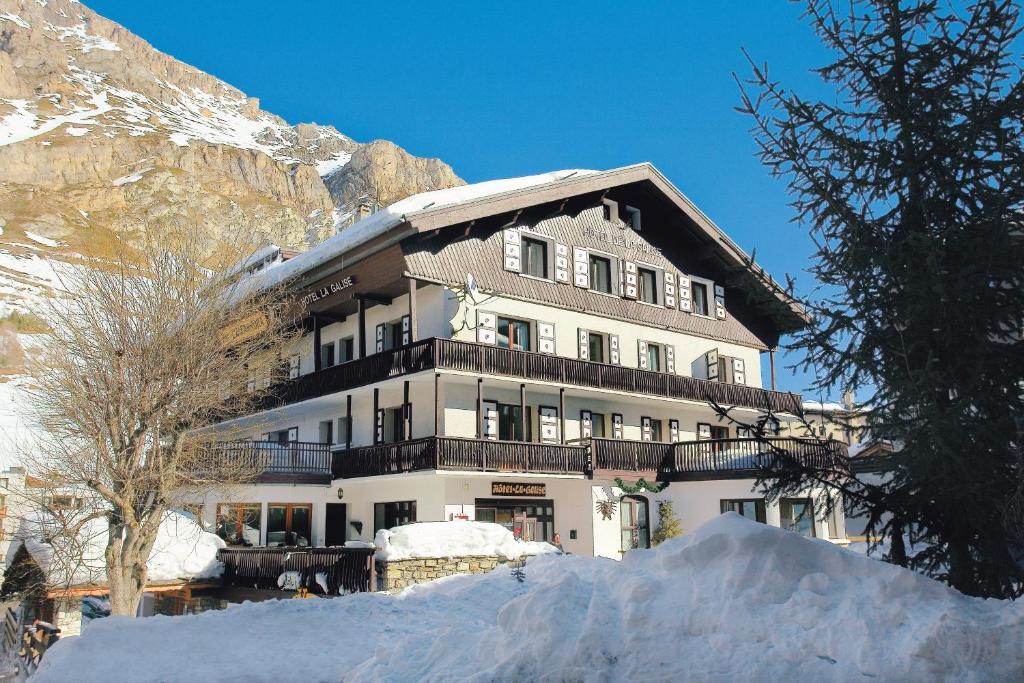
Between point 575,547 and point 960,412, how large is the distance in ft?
69.5

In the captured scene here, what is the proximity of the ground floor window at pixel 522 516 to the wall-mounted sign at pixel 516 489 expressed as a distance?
46 cm

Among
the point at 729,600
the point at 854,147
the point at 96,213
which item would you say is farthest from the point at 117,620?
the point at 96,213

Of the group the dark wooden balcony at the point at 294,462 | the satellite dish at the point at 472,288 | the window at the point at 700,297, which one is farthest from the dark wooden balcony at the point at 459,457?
the window at the point at 700,297

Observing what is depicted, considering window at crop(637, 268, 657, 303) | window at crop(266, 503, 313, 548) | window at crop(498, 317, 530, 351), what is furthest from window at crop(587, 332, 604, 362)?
window at crop(266, 503, 313, 548)

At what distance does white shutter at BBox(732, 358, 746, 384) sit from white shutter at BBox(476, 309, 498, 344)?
1308 centimetres

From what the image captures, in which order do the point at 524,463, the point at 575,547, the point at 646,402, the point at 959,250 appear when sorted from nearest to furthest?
the point at 959,250, the point at 524,463, the point at 575,547, the point at 646,402

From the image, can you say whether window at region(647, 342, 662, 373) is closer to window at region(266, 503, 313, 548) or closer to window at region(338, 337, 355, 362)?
window at region(338, 337, 355, 362)

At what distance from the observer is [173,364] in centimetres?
1977

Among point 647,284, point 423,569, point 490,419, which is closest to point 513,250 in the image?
point 490,419

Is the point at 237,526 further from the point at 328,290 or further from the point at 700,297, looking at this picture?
the point at 700,297

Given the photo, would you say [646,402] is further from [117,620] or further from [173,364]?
[117,620]

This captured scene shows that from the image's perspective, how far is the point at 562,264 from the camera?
30438 millimetres

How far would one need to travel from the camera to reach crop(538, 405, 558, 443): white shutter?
93.4ft

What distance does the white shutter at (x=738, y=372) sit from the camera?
35938mm
